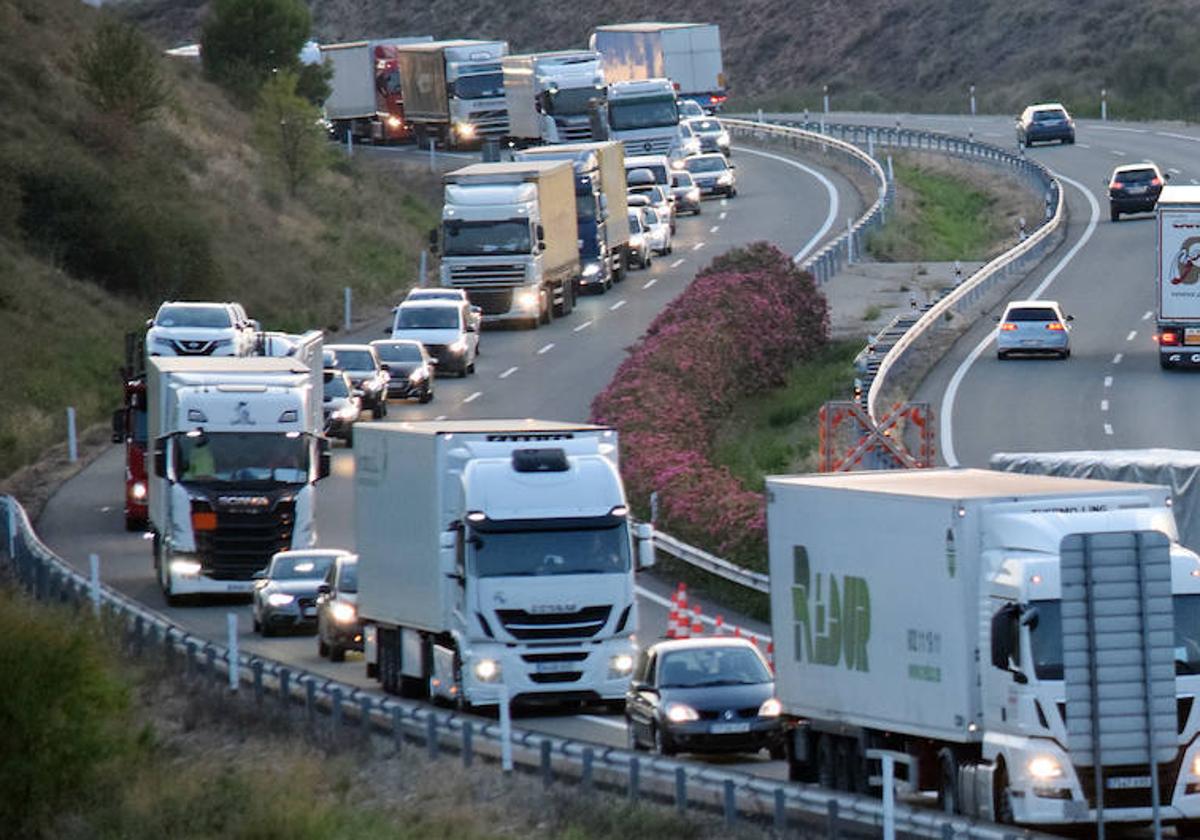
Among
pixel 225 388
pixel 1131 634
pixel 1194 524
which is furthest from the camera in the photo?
pixel 225 388

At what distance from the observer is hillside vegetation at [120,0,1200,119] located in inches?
5039

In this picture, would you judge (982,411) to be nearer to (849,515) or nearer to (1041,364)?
(1041,364)

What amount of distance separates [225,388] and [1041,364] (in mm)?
25804

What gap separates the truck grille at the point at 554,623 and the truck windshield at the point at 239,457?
450 inches

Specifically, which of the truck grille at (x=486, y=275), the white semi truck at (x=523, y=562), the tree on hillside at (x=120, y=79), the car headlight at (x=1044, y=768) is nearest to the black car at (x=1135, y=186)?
the truck grille at (x=486, y=275)

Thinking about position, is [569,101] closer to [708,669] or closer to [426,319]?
[426,319]

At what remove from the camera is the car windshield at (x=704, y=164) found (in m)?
96.6

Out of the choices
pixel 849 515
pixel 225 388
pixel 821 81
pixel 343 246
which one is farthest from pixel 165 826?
pixel 821 81

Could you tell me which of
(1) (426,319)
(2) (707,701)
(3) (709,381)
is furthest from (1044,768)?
(1) (426,319)

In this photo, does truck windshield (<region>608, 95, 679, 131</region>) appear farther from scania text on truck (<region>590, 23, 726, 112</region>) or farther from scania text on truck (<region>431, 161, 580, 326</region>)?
scania text on truck (<region>431, 161, 580, 326</region>)

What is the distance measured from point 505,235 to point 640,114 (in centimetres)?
2676

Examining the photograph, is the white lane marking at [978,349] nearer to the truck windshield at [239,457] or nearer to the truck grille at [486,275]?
the truck grille at [486,275]

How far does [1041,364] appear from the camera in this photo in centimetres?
6262

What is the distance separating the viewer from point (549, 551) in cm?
3062
